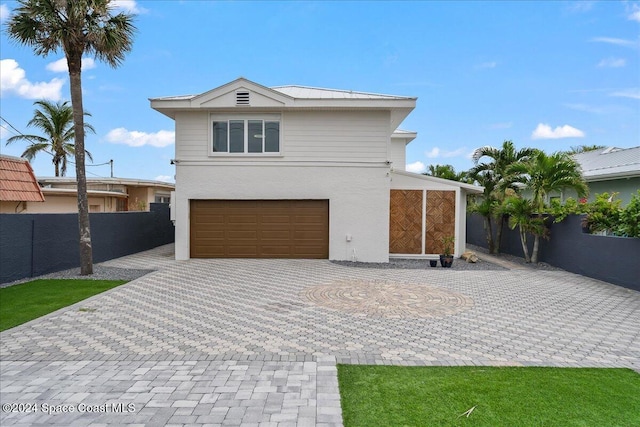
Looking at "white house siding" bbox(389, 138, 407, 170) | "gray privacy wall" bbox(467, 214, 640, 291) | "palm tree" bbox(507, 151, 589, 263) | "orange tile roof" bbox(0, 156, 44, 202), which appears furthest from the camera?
"white house siding" bbox(389, 138, 407, 170)

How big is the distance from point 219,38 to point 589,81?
48.1ft

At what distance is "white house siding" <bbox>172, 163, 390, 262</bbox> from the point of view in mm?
13273

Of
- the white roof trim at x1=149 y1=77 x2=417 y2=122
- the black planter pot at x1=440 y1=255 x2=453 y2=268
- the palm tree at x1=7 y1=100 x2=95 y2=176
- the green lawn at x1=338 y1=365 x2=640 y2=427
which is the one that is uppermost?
the palm tree at x1=7 y1=100 x2=95 y2=176

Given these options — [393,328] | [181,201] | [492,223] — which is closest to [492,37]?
[492,223]

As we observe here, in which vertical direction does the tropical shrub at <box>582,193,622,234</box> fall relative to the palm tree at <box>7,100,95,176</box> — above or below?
below

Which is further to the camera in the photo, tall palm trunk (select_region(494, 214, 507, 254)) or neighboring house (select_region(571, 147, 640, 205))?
tall palm trunk (select_region(494, 214, 507, 254))

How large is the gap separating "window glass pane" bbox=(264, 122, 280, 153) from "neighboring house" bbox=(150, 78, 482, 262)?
37mm

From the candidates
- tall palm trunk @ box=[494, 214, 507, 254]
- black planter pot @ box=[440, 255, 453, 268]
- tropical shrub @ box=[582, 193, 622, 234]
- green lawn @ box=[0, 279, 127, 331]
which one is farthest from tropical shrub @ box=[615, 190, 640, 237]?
green lawn @ box=[0, 279, 127, 331]

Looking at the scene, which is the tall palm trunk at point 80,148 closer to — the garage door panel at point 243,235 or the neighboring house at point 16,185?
the neighboring house at point 16,185

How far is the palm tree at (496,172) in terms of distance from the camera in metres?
15.2

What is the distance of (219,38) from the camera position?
13508mm

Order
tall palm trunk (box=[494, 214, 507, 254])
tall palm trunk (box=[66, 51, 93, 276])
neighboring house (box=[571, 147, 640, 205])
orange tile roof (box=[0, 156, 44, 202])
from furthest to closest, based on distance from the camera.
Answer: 1. tall palm trunk (box=[494, 214, 507, 254])
2. neighboring house (box=[571, 147, 640, 205])
3. orange tile roof (box=[0, 156, 44, 202])
4. tall palm trunk (box=[66, 51, 93, 276])

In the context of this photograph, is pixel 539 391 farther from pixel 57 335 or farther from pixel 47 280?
pixel 47 280

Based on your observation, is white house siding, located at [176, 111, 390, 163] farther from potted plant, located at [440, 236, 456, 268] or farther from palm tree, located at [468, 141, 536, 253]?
palm tree, located at [468, 141, 536, 253]
